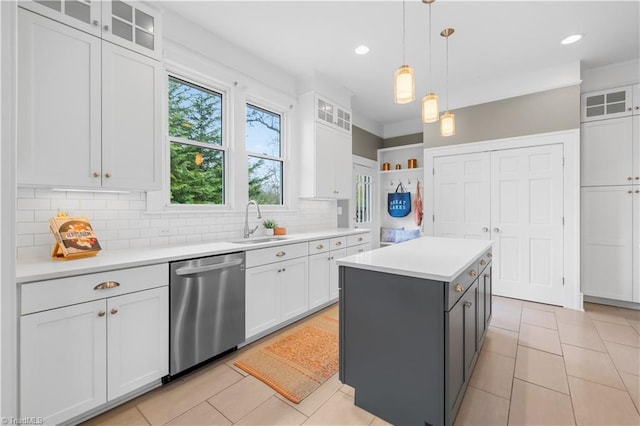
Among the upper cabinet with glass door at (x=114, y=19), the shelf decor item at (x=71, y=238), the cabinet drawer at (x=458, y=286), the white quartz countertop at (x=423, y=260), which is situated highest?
the upper cabinet with glass door at (x=114, y=19)

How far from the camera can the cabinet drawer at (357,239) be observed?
3.80 meters

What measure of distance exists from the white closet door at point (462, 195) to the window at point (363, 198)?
139 centimetres

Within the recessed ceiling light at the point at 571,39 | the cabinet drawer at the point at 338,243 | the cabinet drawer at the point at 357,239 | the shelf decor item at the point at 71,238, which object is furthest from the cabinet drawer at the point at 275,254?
the recessed ceiling light at the point at 571,39

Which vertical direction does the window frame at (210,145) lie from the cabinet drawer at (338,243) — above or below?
above

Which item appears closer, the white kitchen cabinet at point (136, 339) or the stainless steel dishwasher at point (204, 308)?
the white kitchen cabinet at point (136, 339)

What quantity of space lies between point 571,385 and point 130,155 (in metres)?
3.62

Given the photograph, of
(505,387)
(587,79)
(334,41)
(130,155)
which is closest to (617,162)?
(587,79)

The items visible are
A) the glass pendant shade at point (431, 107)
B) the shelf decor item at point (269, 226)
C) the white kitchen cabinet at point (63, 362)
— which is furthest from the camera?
the shelf decor item at point (269, 226)

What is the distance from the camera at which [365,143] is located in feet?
17.9

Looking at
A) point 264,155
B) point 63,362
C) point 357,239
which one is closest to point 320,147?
point 264,155

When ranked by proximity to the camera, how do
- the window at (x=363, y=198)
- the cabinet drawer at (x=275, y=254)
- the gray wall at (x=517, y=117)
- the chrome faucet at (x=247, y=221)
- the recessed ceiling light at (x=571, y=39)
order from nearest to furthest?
1. the cabinet drawer at (x=275, y=254)
2. the recessed ceiling light at (x=571, y=39)
3. the chrome faucet at (x=247, y=221)
4. the gray wall at (x=517, y=117)
5. the window at (x=363, y=198)

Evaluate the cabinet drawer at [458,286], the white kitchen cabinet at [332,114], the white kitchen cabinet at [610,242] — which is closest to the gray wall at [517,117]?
the white kitchen cabinet at [610,242]

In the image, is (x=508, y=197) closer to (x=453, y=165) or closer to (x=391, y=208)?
A: (x=453, y=165)

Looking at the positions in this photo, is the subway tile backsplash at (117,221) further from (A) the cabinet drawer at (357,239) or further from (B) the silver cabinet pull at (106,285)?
(A) the cabinet drawer at (357,239)
